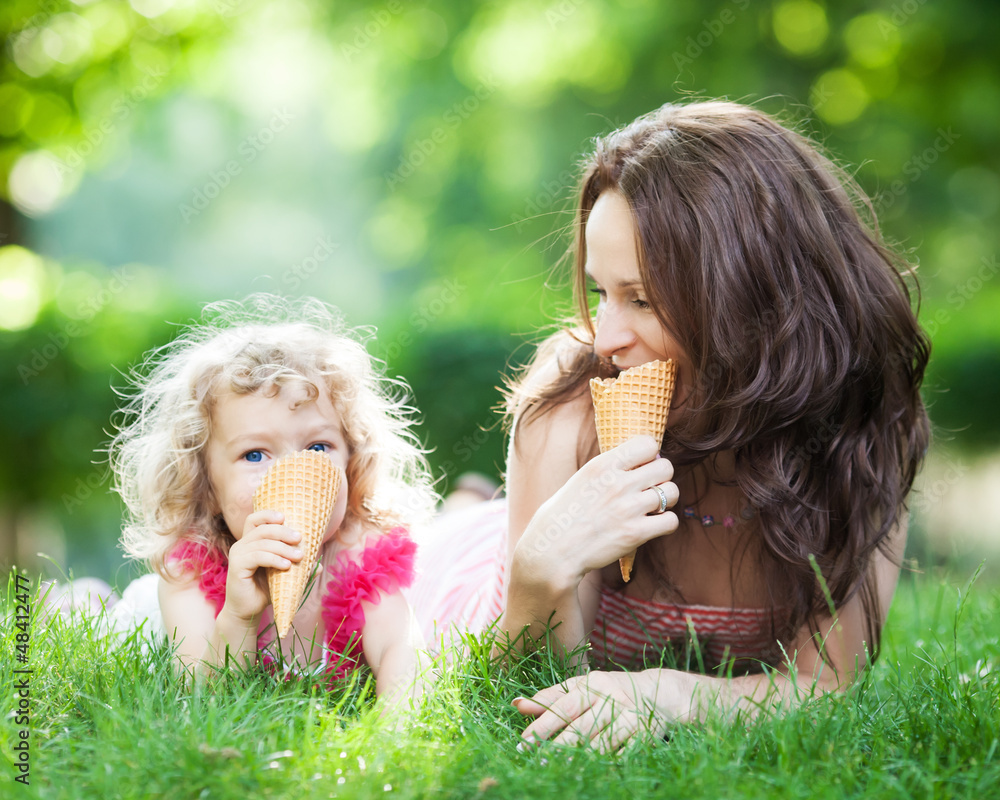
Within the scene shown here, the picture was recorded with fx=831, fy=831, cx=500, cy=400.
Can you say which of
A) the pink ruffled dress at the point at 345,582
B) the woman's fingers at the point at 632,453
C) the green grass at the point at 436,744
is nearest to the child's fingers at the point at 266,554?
the green grass at the point at 436,744

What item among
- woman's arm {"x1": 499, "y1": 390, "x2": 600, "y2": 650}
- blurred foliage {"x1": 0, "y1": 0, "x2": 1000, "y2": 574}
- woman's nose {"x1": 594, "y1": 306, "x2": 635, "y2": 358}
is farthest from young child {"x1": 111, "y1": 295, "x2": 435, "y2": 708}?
blurred foliage {"x1": 0, "y1": 0, "x2": 1000, "y2": 574}

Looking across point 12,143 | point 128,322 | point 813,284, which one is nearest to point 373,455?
point 813,284

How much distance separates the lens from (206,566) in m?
2.59

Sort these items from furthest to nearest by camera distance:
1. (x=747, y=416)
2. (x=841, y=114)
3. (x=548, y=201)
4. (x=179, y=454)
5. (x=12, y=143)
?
(x=548, y=201), (x=841, y=114), (x=12, y=143), (x=179, y=454), (x=747, y=416)

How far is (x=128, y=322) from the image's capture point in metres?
6.60

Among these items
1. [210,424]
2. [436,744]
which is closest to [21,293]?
[210,424]

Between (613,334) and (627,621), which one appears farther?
(627,621)

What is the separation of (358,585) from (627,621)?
98cm

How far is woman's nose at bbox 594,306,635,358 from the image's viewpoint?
7.95ft

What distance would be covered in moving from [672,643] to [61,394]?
17.9 ft

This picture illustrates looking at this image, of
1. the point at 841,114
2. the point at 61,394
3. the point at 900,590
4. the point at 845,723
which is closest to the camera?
the point at 845,723

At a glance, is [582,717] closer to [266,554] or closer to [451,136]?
[266,554]

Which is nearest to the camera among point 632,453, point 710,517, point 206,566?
point 632,453

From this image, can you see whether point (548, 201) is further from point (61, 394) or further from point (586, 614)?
point (586, 614)
